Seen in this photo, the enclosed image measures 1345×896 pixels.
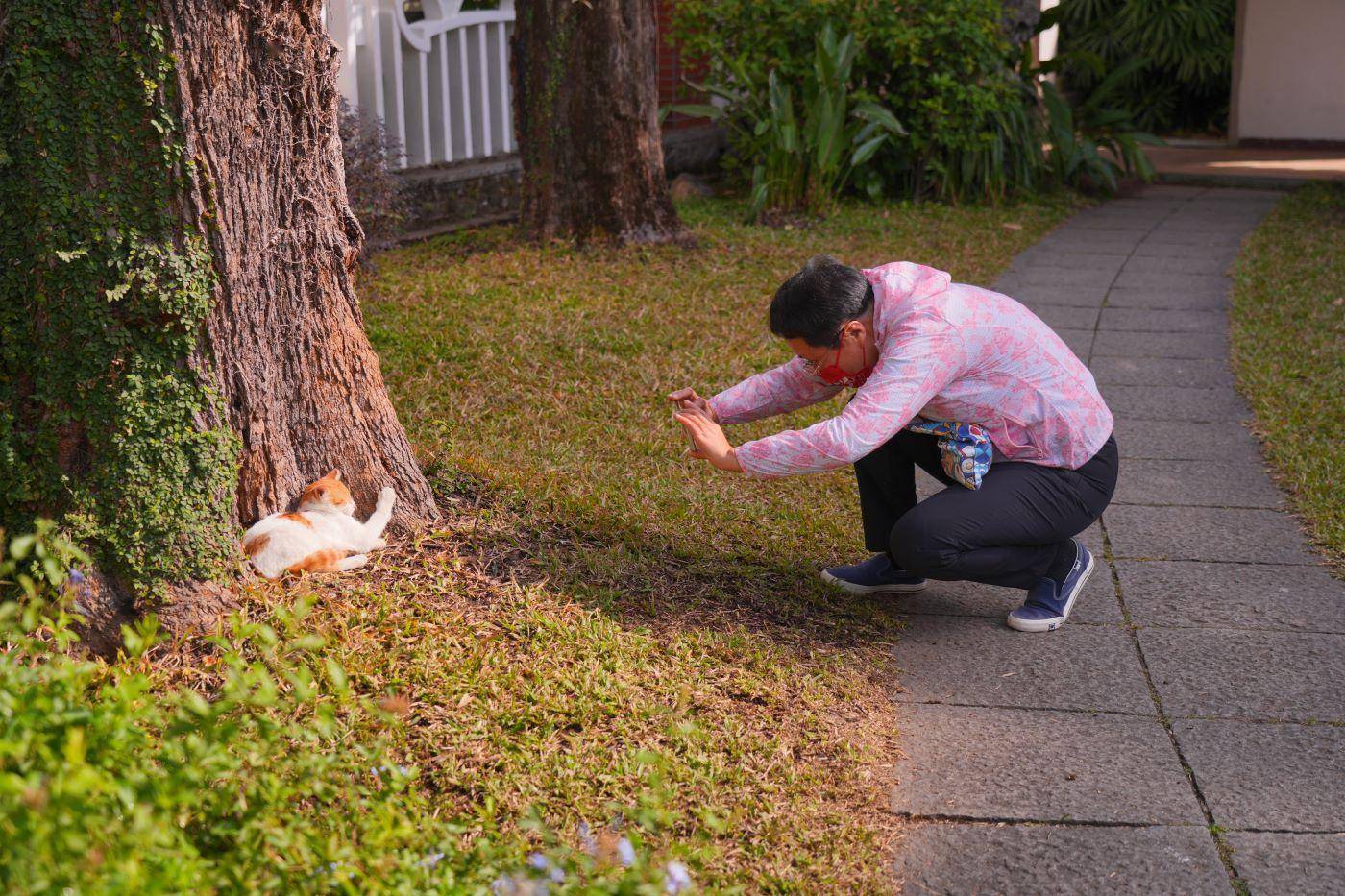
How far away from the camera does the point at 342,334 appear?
3.44 metres

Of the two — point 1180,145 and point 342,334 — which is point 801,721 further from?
point 1180,145

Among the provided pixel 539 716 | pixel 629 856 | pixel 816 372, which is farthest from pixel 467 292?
pixel 629 856

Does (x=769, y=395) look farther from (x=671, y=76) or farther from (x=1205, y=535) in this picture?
(x=671, y=76)

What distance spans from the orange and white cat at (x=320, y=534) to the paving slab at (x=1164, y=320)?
4983mm

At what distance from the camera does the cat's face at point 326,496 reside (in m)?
3.32

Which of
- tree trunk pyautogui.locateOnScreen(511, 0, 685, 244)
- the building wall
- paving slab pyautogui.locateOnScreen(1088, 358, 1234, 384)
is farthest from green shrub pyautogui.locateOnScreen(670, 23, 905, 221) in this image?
the building wall

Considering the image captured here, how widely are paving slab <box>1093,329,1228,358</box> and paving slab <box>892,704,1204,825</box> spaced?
391 centimetres

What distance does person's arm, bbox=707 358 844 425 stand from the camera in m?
3.55

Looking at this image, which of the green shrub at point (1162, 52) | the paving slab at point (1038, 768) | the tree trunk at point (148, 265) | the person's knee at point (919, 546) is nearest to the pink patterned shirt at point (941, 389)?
the person's knee at point (919, 546)

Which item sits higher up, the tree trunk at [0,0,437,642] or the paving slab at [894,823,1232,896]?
the tree trunk at [0,0,437,642]

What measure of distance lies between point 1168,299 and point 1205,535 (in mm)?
3852

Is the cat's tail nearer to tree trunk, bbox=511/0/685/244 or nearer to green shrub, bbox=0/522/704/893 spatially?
green shrub, bbox=0/522/704/893

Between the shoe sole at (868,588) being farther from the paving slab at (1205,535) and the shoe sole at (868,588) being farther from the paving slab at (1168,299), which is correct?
the paving slab at (1168,299)

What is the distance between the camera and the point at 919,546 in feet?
11.1
